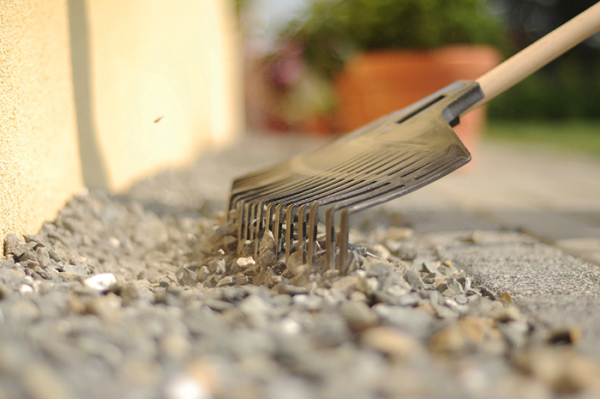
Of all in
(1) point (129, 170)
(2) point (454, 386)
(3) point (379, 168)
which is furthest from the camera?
(1) point (129, 170)

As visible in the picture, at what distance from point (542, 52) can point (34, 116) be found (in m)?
1.57

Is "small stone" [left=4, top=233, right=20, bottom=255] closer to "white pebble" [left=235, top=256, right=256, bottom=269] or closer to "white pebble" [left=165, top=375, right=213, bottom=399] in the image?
"white pebble" [left=235, top=256, right=256, bottom=269]

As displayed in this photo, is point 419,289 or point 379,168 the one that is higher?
point 379,168

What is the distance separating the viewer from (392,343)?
0.75m

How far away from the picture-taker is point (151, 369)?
0.67 meters

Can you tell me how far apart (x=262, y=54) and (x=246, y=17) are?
64 cm

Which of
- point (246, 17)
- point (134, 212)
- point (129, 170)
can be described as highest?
point (246, 17)

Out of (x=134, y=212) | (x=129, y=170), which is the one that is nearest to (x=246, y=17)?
(x=129, y=170)

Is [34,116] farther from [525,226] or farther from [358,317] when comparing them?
[525,226]

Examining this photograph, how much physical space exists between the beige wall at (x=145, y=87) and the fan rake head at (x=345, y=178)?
65 cm

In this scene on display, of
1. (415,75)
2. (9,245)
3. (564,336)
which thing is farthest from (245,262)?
(415,75)

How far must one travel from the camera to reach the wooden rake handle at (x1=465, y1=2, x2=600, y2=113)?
4.96 ft

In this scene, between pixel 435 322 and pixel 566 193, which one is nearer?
pixel 435 322

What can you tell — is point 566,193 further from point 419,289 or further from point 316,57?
point 316,57
